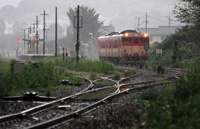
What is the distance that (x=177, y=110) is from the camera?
19.9 feet

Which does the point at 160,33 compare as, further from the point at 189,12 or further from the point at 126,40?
the point at 189,12

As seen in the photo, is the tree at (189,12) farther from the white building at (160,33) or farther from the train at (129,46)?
the white building at (160,33)

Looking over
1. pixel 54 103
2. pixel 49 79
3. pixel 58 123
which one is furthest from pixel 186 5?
pixel 58 123

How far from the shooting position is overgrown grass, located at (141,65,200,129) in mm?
4868

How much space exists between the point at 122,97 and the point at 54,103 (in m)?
2.49

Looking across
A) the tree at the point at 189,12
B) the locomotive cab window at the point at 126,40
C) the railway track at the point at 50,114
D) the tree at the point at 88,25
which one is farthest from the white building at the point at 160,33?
the railway track at the point at 50,114

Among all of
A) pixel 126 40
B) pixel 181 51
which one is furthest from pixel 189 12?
pixel 126 40

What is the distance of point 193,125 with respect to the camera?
4.70 metres

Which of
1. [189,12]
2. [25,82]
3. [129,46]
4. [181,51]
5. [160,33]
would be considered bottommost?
[25,82]

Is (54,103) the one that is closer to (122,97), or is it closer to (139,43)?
(122,97)

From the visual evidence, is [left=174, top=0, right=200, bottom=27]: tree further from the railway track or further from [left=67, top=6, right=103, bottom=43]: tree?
[left=67, top=6, right=103, bottom=43]: tree

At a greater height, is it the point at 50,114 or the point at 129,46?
the point at 129,46

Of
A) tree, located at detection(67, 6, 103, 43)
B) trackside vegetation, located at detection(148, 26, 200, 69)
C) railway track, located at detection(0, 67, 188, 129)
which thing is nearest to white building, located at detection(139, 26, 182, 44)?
tree, located at detection(67, 6, 103, 43)

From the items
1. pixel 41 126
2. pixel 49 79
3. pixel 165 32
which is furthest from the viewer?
pixel 165 32
